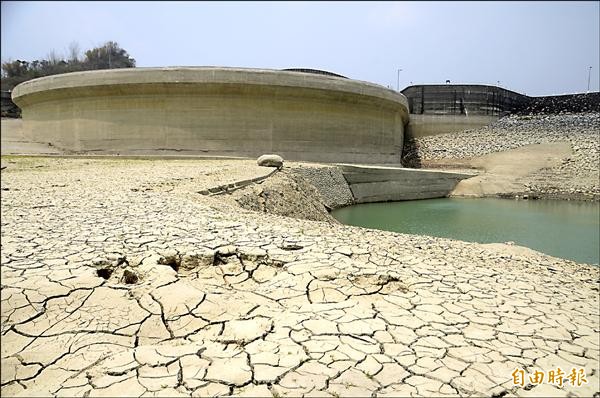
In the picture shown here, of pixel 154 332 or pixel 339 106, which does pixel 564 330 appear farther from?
pixel 339 106

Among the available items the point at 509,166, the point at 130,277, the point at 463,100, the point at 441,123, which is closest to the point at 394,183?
the point at 509,166

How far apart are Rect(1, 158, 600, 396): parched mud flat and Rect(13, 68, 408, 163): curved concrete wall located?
32.3 feet

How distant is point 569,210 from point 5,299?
41.9 ft

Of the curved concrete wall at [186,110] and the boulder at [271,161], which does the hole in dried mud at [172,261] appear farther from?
the curved concrete wall at [186,110]

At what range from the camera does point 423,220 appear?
9.70m

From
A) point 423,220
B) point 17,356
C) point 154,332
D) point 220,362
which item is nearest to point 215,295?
point 154,332

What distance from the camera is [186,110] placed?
13.4 m

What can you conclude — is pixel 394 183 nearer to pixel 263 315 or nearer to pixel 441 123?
pixel 441 123

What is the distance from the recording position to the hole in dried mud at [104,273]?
265 centimetres

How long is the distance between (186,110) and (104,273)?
11.4 metres

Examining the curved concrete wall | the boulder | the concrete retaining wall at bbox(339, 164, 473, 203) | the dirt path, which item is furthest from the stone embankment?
the boulder

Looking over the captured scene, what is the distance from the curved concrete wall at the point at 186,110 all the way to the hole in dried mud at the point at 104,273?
11014 millimetres

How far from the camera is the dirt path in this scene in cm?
1457

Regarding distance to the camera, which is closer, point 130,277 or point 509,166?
point 130,277
